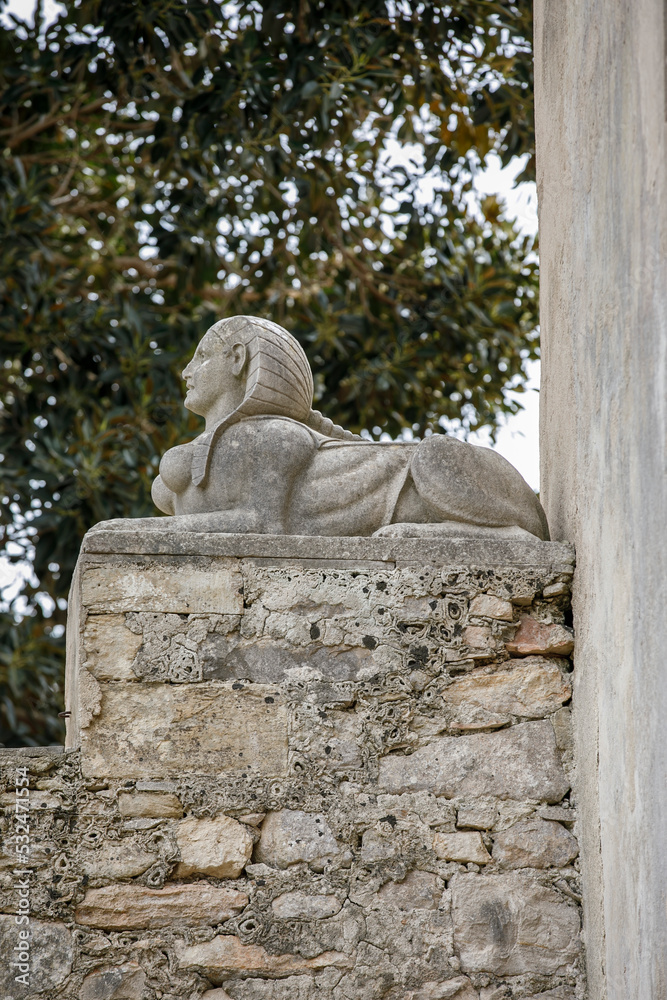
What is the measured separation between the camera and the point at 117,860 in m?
3.24

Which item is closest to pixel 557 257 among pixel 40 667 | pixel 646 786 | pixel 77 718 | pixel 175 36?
pixel 646 786

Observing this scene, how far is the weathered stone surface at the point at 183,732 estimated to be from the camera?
130 inches

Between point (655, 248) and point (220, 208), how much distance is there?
4.76 meters

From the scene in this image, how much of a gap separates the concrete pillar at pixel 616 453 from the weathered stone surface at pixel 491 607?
21 cm

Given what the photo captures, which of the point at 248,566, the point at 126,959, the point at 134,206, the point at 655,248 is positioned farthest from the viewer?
the point at 134,206

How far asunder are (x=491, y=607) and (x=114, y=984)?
1.49 meters

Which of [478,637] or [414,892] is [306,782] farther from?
[478,637]

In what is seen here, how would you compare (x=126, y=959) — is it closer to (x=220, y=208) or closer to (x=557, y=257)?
(x=557, y=257)

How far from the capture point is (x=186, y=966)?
3.20m

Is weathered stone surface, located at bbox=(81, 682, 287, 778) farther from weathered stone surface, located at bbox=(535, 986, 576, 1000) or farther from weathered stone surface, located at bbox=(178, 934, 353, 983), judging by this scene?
weathered stone surface, located at bbox=(535, 986, 576, 1000)

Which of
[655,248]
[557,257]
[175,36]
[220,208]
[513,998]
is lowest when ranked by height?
[513,998]

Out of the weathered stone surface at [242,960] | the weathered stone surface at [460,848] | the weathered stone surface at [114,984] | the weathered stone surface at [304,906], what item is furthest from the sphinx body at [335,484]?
the weathered stone surface at [114,984]

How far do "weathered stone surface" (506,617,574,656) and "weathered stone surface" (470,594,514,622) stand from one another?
0.20ft

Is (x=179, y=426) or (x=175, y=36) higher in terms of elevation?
(x=175, y=36)
